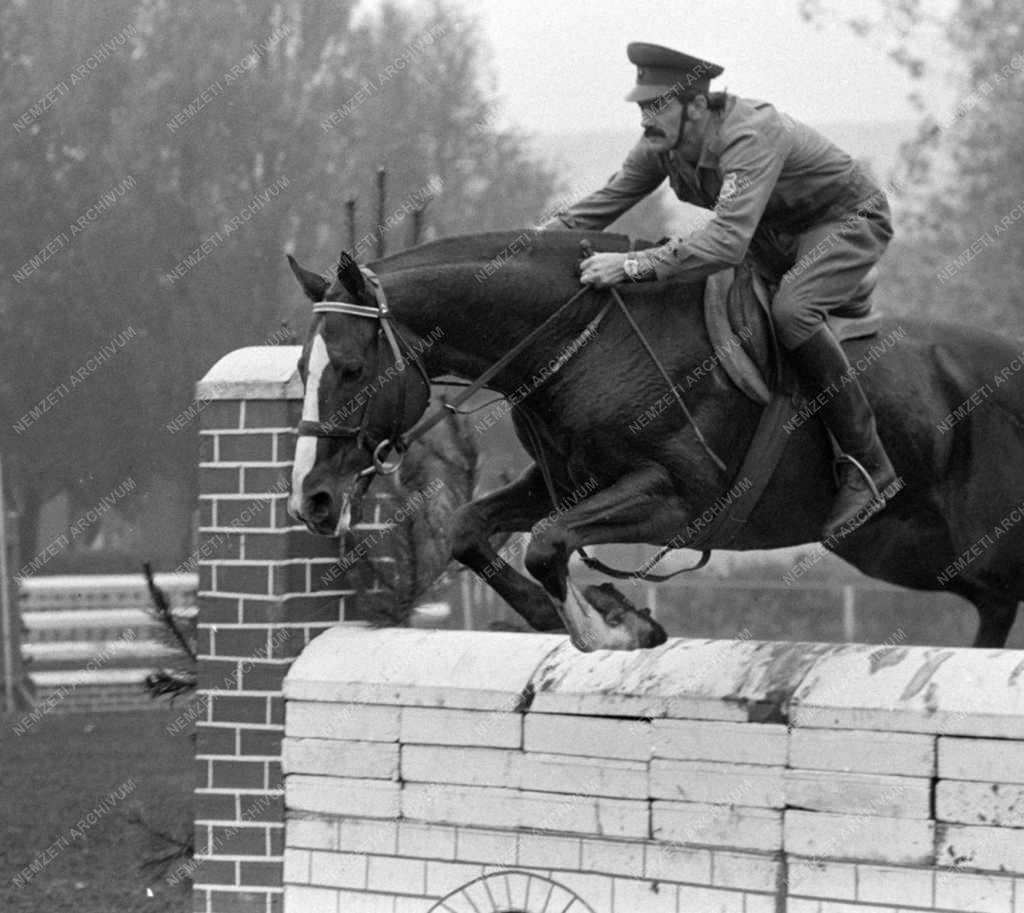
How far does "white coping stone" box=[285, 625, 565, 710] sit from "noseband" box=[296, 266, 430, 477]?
2.00 ft

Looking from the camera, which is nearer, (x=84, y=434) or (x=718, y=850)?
(x=718, y=850)

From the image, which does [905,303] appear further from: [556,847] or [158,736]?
[556,847]

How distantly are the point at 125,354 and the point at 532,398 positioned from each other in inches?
864

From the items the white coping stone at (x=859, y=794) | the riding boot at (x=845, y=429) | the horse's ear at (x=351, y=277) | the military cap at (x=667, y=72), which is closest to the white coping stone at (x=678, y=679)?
the white coping stone at (x=859, y=794)

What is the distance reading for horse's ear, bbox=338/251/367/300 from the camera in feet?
16.2

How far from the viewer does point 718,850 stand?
470cm

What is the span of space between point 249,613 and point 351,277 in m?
1.37

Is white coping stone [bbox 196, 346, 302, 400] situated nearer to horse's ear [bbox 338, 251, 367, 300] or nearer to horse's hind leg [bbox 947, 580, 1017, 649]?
horse's ear [bbox 338, 251, 367, 300]

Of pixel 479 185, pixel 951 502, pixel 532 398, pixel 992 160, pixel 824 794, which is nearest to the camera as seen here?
pixel 824 794

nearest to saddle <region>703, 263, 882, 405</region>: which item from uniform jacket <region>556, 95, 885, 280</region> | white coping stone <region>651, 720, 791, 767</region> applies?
uniform jacket <region>556, 95, 885, 280</region>

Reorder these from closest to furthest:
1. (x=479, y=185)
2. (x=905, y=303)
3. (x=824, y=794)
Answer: (x=824, y=794), (x=905, y=303), (x=479, y=185)

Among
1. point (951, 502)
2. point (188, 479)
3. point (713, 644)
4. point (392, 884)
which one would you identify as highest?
point (188, 479)

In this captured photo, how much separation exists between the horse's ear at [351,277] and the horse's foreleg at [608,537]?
2.68 feet

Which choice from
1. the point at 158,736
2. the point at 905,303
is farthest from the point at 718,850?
the point at 905,303
